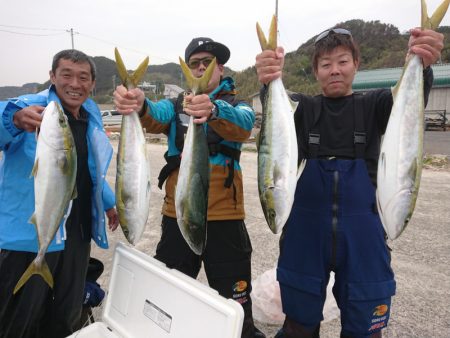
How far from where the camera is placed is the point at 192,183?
7.09 feet

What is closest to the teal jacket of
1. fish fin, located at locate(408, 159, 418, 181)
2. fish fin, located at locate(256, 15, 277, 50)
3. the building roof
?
fish fin, located at locate(256, 15, 277, 50)

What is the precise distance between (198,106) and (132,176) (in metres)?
0.59

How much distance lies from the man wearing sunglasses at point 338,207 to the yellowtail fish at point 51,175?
122 centimetres

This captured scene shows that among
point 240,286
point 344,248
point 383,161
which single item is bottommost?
point 240,286

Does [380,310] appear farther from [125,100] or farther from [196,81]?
[125,100]

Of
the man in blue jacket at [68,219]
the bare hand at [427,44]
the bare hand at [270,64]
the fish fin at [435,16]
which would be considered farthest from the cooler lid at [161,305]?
the fish fin at [435,16]

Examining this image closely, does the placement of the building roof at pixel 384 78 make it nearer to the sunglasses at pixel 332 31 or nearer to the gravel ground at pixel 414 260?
the gravel ground at pixel 414 260

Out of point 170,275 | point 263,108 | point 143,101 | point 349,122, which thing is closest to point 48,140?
point 143,101

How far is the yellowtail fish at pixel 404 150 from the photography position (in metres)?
1.79

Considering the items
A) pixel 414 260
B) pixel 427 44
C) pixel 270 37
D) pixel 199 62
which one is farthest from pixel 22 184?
pixel 414 260

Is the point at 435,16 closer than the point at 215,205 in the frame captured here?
Yes

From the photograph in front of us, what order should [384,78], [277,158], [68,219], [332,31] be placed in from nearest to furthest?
[277,158] < [332,31] < [68,219] < [384,78]

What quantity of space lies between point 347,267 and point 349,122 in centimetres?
94

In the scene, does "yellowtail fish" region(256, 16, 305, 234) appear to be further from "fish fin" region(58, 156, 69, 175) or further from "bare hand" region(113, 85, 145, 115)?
"fish fin" region(58, 156, 69, 175)
